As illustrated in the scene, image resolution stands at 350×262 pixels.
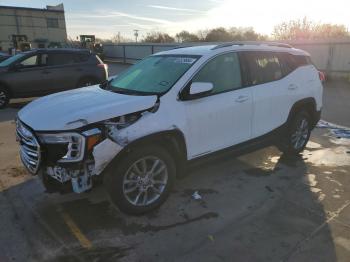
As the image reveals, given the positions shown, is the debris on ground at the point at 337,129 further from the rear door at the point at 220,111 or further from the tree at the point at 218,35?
the tree at the point at 218,35

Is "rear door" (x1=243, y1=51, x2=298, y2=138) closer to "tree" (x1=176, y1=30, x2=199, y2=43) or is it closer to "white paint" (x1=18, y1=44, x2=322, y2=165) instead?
"white paint" (x1=18, y1=44, x2=322, y2=165)

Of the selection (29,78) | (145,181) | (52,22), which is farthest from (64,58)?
(52,22)

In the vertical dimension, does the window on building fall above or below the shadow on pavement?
above

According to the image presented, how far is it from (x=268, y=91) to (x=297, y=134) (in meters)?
1.20

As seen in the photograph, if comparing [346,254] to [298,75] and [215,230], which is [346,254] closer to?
[215,230]

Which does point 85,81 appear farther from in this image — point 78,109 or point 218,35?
point 218,35

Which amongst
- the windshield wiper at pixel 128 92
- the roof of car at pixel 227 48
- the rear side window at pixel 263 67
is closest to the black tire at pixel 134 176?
the windshield wiper at pixel 128 92

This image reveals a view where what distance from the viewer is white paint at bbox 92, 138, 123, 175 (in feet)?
11.2

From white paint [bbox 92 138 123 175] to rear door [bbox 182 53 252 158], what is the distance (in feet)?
3.20

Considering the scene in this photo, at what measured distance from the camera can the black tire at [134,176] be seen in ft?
11.9

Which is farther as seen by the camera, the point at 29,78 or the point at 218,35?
the point at 218,35

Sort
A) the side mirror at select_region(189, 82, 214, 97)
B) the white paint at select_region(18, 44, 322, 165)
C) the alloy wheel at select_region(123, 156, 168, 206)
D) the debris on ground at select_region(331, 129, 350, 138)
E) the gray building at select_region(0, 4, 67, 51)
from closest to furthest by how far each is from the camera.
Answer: the white paint at select_region(18, 44, 322, 165)
the alloy wheel at select_region(123, 156, 168, 206)
the side mirror at select_region(189, 82, 214, 97)
the debris on ground at select_region(331, 129, 350, 138)
the gray building at select_region(0, 4, 67, 51)

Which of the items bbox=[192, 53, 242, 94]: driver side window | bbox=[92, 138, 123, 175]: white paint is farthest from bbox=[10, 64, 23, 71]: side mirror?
bbox=[92, 138, 123, 175]: white paint

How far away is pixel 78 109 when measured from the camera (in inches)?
146
